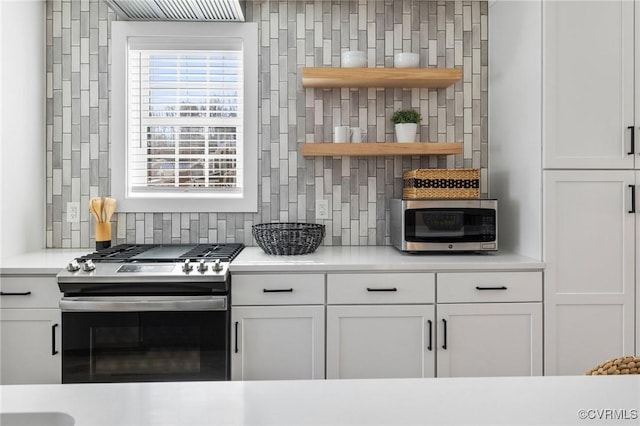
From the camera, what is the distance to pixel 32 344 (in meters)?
2.29

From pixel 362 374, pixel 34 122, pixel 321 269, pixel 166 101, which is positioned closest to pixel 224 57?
pixel 166 101

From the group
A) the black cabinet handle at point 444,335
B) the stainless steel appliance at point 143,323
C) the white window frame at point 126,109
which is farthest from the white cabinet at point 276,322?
the white window frame at point 126,109

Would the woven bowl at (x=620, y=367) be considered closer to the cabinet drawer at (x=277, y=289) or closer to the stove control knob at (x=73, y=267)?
the cabinet drawer at (x=277, y=289)

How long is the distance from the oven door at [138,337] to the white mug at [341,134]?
3.66ft

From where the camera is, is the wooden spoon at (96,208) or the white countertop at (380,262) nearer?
the white countertop at (380,262)

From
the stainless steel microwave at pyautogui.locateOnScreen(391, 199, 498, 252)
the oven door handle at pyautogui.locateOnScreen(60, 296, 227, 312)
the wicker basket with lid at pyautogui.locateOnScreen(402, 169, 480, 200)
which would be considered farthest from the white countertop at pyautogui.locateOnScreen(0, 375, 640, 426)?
the wicker basket with lid at pyautogui.locateOnScreen(402, 169, 480, 200)

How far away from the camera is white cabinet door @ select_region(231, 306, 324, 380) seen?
7.59 feet

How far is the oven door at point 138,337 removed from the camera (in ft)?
7.22

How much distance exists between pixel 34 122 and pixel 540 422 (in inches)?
116

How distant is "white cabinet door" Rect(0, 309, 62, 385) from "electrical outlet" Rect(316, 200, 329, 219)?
1441 millimetres

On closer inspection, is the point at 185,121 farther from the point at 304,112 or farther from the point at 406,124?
the point at 406,124

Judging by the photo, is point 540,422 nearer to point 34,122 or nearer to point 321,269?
point 321,269

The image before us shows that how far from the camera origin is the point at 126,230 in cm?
300

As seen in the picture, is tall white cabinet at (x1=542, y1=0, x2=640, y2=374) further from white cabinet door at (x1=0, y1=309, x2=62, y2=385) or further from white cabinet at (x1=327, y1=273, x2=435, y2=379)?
white cabinet door at (x1=0, y1=309, x2=62, y2=385)
